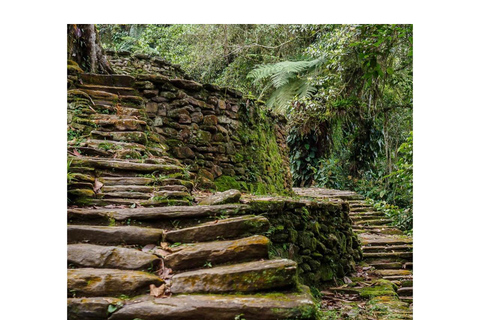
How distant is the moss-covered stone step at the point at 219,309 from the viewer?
1.68m

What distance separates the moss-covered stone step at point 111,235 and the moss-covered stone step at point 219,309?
0.52m

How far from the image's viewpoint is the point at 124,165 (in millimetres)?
3188

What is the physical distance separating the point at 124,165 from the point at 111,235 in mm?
1106

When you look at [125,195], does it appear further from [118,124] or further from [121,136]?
[118,124]

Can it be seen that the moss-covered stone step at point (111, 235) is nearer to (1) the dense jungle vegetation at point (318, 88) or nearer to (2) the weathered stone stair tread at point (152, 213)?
(2) the weathered stone stair tread at point (152, 213)

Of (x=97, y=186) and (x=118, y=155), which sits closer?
(x=97, y=186)

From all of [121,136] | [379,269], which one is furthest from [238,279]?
[379,269]

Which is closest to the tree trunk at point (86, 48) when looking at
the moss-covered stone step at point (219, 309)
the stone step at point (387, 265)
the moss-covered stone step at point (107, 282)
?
the moss-covered stone step at point (107, 282)

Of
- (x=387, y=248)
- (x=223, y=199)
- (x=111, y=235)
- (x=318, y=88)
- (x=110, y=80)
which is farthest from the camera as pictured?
(x=318, y=88)

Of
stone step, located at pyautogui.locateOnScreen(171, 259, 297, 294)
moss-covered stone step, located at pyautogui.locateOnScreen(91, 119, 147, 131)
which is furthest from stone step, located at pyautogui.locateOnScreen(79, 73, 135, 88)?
stone step, located at pyautogui.locateOnScreen(171, 259, 297, 294)

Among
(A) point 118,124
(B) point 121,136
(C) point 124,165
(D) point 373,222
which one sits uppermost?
(A) point 118,124

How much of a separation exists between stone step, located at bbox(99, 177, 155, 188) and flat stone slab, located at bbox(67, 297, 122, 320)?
4.37 feet

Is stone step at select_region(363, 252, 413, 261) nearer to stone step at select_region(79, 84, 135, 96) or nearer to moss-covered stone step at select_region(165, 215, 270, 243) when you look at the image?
moss-covered stone step at select_region(165, 215, 270, 243)

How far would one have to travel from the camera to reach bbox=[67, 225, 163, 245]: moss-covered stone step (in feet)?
7.12
